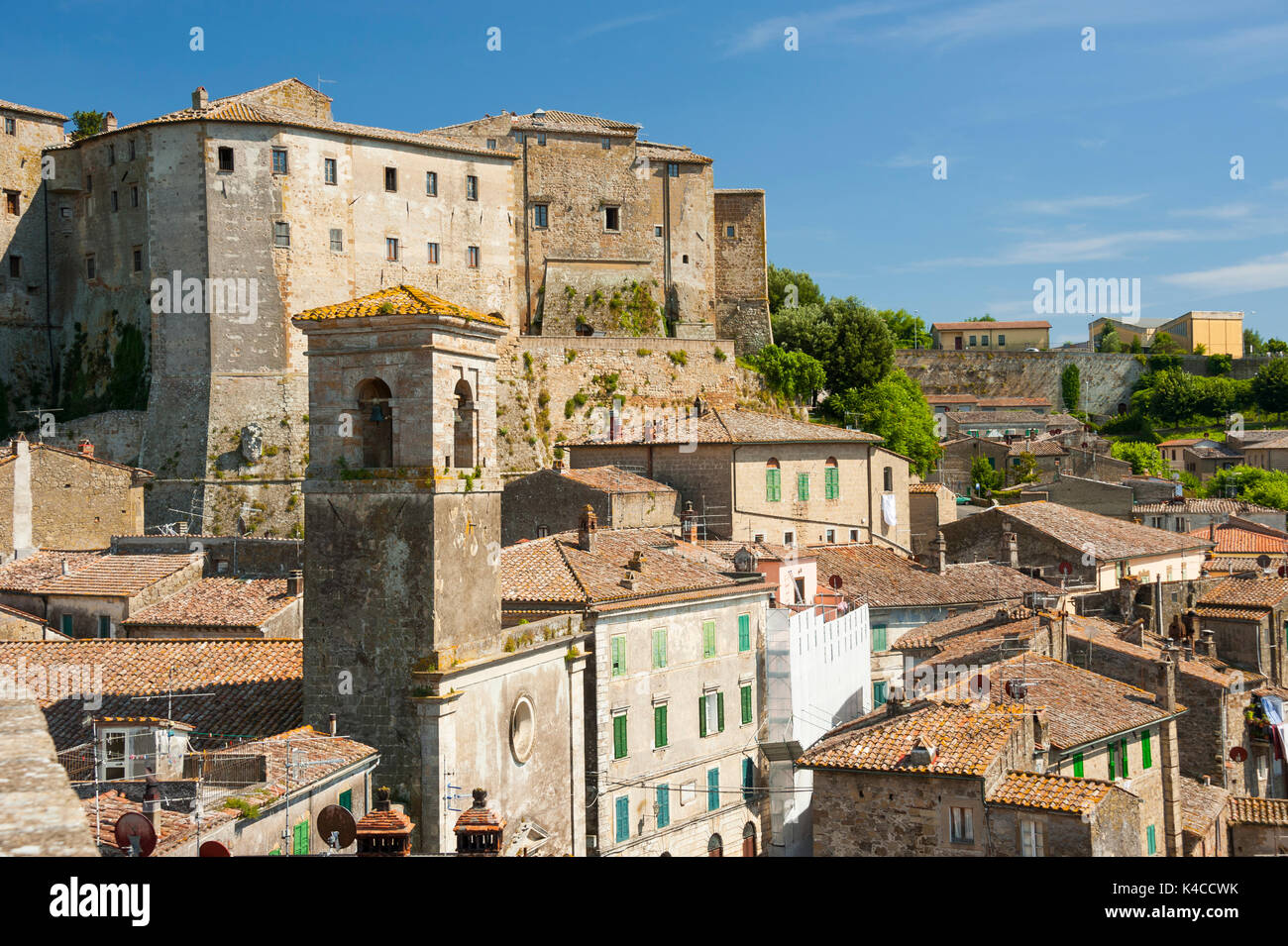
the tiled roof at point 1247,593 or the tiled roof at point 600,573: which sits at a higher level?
the tiled roof at point 600,573

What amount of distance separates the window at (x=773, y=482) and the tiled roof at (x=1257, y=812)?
18.0 m

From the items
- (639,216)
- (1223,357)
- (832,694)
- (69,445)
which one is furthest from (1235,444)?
(69,445)

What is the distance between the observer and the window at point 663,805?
28.0 m

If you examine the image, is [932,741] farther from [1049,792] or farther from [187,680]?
[187,680]

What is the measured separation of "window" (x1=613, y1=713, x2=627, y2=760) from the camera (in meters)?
26.6

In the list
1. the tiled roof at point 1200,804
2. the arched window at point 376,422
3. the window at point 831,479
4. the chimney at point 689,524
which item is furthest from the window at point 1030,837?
the window at point 831,479

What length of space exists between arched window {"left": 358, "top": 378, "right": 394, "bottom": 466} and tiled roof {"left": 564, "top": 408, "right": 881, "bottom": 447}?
2174cm

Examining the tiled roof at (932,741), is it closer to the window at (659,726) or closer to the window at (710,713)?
the window at (659,726)

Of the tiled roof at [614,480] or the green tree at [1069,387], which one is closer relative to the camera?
the tiled roof at [614,480]

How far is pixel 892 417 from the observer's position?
65000mm

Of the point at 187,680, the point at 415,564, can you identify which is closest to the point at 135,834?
the point at 415,564

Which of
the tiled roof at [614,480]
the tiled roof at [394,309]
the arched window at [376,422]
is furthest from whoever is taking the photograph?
the tiled roof at [614,480]

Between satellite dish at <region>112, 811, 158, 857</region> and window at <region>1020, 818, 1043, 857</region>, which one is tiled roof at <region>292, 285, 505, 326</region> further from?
window at <region>1020, 818, 1043, 857</region>

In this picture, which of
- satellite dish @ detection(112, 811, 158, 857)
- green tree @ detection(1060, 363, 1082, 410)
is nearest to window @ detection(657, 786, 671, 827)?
satellite dish @ detection(112, 811, 158, 857)
